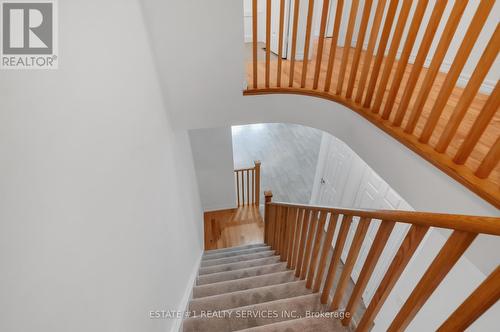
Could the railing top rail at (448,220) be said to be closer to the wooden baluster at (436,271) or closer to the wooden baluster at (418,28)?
the wooden baluster at (436,271)

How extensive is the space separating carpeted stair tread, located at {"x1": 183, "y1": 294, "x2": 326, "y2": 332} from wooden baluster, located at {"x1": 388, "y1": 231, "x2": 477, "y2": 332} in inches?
34.3

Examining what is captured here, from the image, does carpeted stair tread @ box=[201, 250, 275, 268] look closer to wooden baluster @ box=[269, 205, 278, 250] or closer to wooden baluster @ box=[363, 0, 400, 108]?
wooden baluster @ box=[269, 205, 278, 250]

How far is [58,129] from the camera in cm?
79

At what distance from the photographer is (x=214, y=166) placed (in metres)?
4.46

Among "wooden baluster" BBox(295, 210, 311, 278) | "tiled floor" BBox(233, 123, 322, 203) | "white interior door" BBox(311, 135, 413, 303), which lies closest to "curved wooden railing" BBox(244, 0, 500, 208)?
"wooden baluster" BBox(295, 210, 311, 278)

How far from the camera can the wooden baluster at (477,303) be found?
22.4 inches

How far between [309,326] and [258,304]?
1.43 ft

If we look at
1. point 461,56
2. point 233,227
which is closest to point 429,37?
point 461,56

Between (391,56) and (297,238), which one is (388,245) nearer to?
(297,238)

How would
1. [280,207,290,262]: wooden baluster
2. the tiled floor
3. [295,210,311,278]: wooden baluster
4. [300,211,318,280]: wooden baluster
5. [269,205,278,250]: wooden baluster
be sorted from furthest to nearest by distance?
the tiled floor → [269,205,278,250]: wooden baluster → [280,207,290,262]: wooden baluster → [295,210,311,278]: wooden baluster → [300,211,318,280]: wooden baluster

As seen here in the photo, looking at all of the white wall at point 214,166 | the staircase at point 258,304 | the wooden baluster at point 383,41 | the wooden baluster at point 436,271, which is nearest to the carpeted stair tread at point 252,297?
the staircase at point 258,304

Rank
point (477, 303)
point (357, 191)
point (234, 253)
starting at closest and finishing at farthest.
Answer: point (477, 303) → point (357, 191) → point (234, 253)

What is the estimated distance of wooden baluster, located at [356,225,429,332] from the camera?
0.86m

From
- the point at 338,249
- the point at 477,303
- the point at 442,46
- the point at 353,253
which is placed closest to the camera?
the point at 477,303
